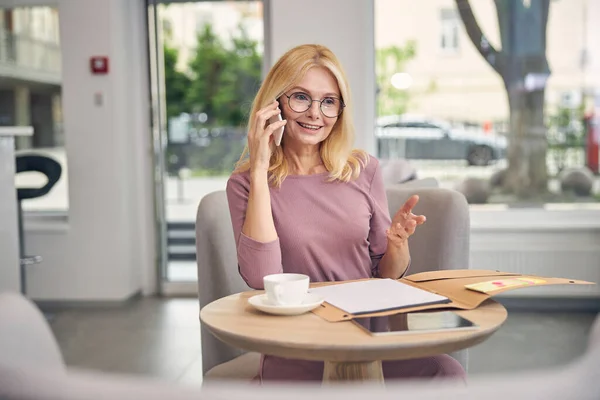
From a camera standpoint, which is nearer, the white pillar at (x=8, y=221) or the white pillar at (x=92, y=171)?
the white pillar at (x=8, y=221)

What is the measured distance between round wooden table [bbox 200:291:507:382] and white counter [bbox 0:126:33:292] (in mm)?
2886

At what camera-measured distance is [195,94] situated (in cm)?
570

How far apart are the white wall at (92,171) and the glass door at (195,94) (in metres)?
0.31

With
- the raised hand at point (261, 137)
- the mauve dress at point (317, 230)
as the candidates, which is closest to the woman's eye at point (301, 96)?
the raised hand at point (261, 137)

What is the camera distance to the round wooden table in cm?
123

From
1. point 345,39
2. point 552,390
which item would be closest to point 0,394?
point 552,390

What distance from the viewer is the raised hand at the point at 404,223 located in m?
1.77

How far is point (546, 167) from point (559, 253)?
717mm

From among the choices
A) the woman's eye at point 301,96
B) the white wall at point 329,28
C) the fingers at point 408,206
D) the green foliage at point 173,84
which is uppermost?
the white wall at point 329,28

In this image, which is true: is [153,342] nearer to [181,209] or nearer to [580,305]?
[181,209]

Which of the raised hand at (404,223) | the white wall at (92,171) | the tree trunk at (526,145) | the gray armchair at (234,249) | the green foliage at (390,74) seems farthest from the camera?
the green foliage at (390,74)

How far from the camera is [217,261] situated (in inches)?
84.8

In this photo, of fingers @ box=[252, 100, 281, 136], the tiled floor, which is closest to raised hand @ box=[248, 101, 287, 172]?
fingers @ box=[252, 100, 281, 136]

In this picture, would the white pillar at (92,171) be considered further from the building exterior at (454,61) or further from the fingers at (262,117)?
the fingers at (262,117)
